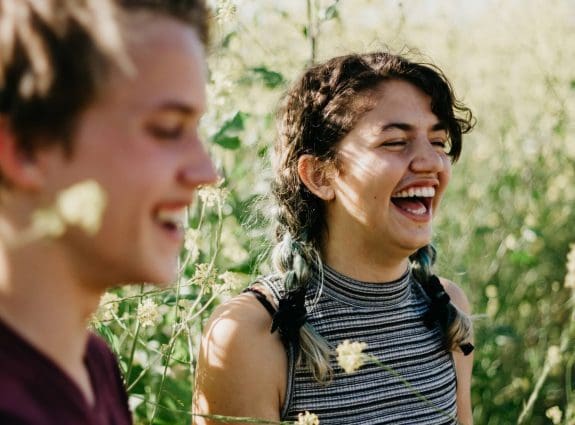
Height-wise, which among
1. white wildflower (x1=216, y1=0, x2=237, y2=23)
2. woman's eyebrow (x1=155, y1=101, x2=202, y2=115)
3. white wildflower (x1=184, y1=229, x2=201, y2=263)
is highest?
white wildflower (x1=216, y1=0, x2=237, y2=23)

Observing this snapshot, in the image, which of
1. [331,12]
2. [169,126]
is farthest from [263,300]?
[169,126]

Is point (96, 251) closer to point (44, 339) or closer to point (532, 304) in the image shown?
point (44, 339)

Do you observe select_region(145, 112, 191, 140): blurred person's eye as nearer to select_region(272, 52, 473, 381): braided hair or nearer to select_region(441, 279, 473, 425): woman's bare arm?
select_region(272, 52, 473, 381): braided hair

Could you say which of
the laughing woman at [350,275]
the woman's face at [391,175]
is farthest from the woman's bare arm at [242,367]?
the woman's face at [391,175]

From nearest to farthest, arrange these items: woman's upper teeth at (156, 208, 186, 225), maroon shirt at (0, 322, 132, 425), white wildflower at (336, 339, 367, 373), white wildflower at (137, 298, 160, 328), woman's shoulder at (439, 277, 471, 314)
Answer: maroon shirt at (0, 322, 132, 425)
woman's upper teeth at (156, 208, 186, 225)
white wildflower at (336, 339, 367, 373)
white wildflower at (137, 298, 160, 328)
woman's shoulder at (439, 277, 471, 314)

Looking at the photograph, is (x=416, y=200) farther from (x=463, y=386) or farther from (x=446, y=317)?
(x=463, y=386)

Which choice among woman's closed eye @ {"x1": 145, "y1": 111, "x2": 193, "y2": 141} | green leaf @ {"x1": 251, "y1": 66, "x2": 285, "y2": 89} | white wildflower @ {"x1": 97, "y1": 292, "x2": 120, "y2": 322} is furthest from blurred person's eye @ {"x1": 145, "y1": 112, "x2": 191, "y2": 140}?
green leaf @ {"x1": 251, "y1": 66, "x2": 285, "y2": 89}

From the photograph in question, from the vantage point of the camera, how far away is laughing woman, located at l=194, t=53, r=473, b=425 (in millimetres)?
1612

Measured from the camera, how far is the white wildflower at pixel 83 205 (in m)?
0.70

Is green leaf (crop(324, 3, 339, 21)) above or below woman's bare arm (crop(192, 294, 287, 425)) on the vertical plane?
above

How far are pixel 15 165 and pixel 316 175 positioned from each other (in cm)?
115

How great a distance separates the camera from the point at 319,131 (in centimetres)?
181

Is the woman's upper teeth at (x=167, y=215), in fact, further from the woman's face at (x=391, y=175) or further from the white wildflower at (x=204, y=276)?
the woman's face at (x=391, y=175)

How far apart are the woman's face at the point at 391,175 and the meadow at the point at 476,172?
28 cm
